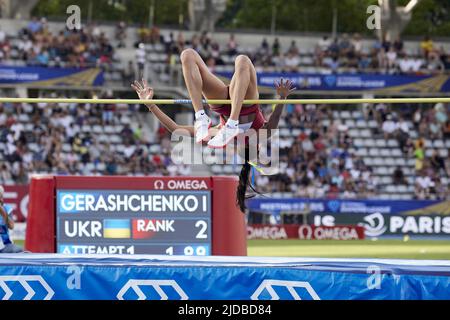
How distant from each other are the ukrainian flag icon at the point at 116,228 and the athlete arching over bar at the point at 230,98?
4220mm

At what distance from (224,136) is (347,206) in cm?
1538

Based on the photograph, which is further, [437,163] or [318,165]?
[437,163]

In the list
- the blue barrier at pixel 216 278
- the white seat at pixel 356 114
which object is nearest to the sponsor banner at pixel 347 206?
the white seat at pixel 356 114

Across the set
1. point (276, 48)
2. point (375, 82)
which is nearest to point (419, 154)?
point (375, 82)

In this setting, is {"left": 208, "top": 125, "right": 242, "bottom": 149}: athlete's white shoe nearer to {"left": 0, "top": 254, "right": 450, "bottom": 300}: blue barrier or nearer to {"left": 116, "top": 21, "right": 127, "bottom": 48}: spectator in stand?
{"left": 0, "top": 254, "right": 450, "bottom": 300}: blue barrier

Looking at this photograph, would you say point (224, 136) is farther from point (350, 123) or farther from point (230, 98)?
point (350, 123)

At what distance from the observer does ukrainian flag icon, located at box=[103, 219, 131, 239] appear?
13.2 meters

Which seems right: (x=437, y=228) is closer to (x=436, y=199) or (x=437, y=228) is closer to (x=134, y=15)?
(x=436, y=199)

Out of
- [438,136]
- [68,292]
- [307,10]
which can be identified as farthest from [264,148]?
[307,10]

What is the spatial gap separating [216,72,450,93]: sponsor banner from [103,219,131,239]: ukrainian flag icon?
14.4m

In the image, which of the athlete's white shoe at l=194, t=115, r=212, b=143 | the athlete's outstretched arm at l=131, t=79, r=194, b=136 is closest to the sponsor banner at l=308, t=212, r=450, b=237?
the athlete's outstretched arm at l=131, t=79, r=194, b=136

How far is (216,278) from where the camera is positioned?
8.30 meters

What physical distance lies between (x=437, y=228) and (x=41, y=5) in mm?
18022

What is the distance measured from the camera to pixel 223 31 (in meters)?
30.6
